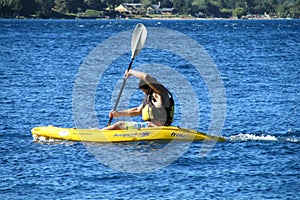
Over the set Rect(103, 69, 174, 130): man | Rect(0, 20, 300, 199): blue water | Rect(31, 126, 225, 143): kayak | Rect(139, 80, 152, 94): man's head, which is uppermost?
Rect(139, 80, 152, 94): man's head

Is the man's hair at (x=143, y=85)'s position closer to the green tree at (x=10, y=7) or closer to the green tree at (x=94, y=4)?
the green tree at (x=10, y=7)

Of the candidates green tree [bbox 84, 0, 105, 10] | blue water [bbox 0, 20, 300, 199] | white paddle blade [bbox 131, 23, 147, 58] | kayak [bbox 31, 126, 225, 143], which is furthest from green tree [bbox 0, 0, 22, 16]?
kayak [bbox 31, 126, 225, 143]

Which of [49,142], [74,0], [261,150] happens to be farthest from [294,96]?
[74,0]

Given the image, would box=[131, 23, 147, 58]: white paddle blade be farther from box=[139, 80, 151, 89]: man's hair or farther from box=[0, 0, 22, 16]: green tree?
box=[0, 0, 22, 16]: green tree

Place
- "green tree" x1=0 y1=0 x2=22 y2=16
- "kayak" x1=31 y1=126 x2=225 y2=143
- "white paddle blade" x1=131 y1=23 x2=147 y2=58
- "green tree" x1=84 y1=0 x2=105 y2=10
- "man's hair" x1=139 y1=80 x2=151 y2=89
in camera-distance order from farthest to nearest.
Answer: "green tree" x1=84 y1=0 x2=105 y2=10
"green tree" x1=0 y1=0 x2=22 y2=16
"white paddle blade" x1=131 y1=23 x2=147 y2=58
"kayak" x1=31 y1=126 x2=225 y2=143
"man's hair" x1=139 y1=80 x2=151 y2=89

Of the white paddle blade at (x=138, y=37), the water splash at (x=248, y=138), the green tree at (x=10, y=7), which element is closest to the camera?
the water splash at (x=248, y=138)

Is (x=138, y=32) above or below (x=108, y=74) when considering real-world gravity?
above

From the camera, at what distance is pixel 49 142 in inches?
849

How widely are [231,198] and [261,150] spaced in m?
4.67

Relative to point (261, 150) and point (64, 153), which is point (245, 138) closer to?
point (261, 150)

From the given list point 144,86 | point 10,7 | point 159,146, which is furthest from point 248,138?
point 10,7

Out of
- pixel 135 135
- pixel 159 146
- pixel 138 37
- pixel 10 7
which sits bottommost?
pixel 10 7

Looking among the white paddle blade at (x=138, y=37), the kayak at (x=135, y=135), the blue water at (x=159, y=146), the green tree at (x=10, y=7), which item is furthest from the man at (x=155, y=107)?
the green tree at (x=10, y=7)

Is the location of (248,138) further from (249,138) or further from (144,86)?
(144,86)
